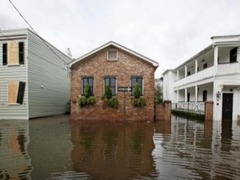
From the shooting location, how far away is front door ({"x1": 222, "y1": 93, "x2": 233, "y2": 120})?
1591 centimetres

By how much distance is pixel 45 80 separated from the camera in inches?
768

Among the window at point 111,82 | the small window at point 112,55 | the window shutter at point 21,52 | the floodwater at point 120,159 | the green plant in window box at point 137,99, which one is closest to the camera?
the floodwater at point 120,159

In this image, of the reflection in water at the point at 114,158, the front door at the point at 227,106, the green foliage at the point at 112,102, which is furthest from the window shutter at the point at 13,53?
Answer: the front door at the point at 227,106

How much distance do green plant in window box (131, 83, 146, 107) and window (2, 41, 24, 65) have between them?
8.91 m

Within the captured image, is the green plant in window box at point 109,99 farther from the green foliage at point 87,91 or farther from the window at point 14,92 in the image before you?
the window at point 14,92

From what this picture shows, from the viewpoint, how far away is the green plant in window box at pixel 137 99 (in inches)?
613

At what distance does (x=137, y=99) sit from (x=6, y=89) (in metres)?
10.2

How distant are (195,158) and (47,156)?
4208 millimetres

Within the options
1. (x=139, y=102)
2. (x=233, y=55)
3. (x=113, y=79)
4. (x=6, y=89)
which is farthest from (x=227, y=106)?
(x=6, y=89)

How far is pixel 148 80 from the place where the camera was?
1595 centimetres

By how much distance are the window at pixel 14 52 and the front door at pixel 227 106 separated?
606 inches

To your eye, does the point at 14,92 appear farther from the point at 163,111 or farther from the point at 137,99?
the point at 163,111

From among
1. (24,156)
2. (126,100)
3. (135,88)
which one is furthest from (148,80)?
(24,156)

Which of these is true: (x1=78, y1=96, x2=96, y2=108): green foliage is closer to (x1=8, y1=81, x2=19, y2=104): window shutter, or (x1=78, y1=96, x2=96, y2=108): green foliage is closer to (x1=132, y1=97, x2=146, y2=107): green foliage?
(x1=132, y1=97, x2=146, y2=107): green foliage
